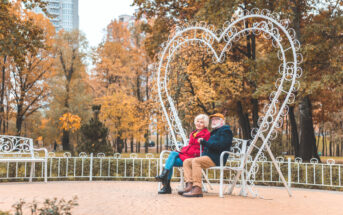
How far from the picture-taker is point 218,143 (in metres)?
6.51

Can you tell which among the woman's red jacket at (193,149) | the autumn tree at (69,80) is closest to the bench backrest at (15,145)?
the woman's red jacket at (193,149)

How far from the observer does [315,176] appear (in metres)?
9.37

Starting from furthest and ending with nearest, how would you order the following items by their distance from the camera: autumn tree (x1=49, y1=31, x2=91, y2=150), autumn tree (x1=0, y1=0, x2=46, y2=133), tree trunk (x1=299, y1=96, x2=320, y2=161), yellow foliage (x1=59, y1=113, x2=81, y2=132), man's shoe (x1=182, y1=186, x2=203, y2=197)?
autumn tree (x1=49, y1=31, x2=91, y2=150), yellow foliage (x1=59, y1=113, x2=81, y2=132), tree trunk (x1=299, y1=96, x2=320, y2=161), autumn tree (x1=0, y1=0, x2=46, y2=133), man's shoe (x1=182, y1=186, x2=203, y2=197)

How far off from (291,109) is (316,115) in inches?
149

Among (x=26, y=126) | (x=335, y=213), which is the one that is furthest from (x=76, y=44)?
(x=335, y=213)

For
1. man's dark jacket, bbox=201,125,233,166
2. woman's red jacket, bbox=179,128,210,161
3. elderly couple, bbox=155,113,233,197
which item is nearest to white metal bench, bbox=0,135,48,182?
elderly couple, bbox=155,113,233,197

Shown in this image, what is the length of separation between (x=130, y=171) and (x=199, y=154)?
4.19 metres

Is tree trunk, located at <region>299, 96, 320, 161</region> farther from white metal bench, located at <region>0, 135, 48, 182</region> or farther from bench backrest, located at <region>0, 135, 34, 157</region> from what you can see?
bench backrest, located at <region>0, 135, 34, 157</region>

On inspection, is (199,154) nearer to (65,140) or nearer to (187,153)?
(187,153)

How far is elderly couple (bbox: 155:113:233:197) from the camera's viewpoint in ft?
21.2

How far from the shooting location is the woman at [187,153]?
22.3ft

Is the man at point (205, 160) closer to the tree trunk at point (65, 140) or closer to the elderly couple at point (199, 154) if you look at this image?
the elderly couple at point (199, 154)

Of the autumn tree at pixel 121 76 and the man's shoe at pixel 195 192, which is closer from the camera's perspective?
the man's shoe at pixel 195 192

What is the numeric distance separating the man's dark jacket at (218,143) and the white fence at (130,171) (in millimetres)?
2914
